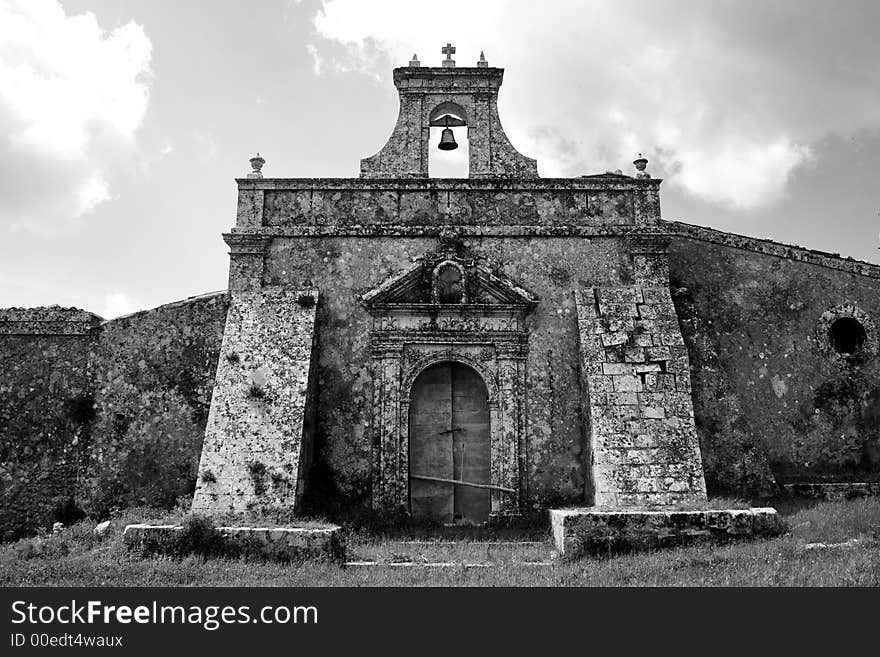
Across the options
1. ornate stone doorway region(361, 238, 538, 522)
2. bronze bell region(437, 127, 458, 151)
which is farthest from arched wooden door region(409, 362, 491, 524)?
bronze bell region(437, 127, 458, 151)

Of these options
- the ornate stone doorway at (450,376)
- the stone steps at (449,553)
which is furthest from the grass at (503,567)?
the ornate stone doorway at (450,376)

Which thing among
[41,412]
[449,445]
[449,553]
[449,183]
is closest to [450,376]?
[449,445]

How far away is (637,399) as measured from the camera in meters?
10.7

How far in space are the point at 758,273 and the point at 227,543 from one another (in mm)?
11034

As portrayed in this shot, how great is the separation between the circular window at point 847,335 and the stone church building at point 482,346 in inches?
2.5

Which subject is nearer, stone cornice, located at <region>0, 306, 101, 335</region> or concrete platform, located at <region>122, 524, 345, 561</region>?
concrete platform, located at <region>122, 524, 345, 561</region>

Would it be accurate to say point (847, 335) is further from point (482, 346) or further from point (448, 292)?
point (448, 292)

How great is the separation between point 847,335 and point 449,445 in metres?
8.59

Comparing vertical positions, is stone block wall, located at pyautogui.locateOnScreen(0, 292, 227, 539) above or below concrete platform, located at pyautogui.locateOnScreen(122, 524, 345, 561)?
above

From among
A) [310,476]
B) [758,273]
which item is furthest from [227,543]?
[758,273]

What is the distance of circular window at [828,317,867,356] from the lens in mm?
13273

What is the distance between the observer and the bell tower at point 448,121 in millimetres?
13234

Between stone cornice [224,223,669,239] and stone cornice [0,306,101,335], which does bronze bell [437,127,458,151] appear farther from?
stone cornice [0,306,101,335]

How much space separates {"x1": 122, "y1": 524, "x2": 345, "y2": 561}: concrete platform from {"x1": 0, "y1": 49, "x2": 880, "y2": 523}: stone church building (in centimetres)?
182
